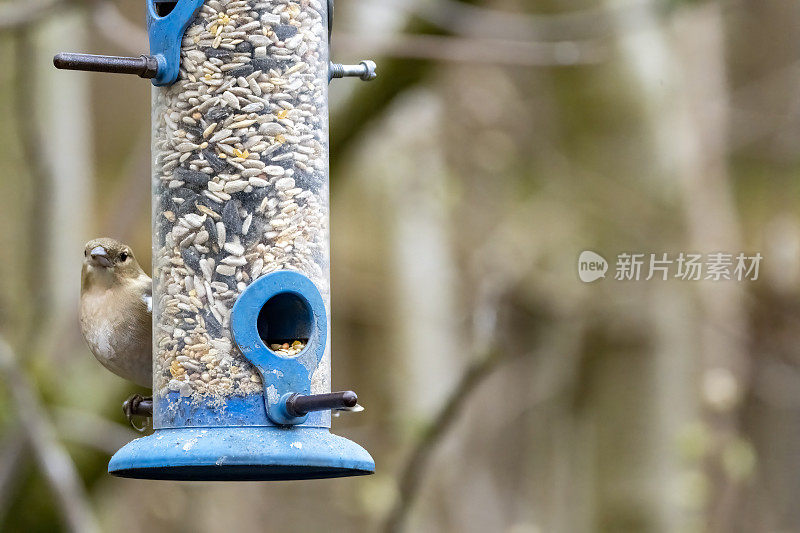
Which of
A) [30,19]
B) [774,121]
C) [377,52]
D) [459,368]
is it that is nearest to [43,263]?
[30,19]

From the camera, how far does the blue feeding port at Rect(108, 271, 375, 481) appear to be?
4270 millimetres

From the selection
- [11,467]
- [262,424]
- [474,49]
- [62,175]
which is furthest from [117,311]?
[474,49]

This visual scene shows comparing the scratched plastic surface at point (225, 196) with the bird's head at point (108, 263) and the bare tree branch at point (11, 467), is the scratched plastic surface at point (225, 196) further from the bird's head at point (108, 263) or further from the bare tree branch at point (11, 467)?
the bare tree branch at point (11, 467)

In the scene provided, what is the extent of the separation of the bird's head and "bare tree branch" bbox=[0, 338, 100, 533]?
138cm

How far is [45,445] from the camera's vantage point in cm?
658

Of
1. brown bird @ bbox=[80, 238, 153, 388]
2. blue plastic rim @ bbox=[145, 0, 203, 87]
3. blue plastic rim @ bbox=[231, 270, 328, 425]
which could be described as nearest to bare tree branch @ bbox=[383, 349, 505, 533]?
brown bird @ bbox=[80, 238, 153, 388]

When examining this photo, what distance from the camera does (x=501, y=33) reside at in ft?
26.7

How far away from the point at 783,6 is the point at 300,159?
18.4ft

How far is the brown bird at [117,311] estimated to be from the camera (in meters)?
5.06

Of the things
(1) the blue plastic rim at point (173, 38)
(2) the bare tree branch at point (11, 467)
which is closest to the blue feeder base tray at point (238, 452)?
(1) the blue plastic rim at point (173, 38)

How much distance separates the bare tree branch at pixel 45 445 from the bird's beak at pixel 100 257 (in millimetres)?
1437

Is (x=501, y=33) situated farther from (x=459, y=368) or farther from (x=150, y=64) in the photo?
(x=150, y=64)

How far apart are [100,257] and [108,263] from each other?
4 centimetres

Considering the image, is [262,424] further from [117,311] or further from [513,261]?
[513,261]
